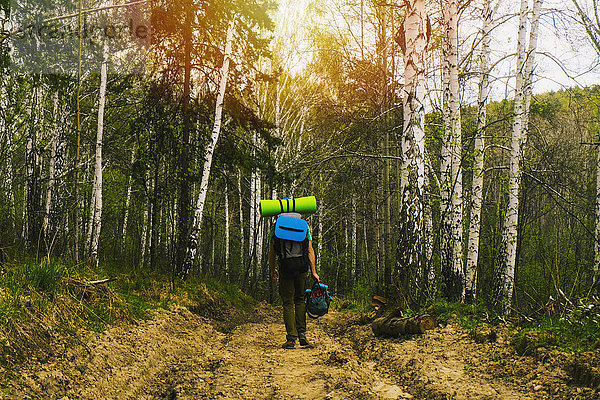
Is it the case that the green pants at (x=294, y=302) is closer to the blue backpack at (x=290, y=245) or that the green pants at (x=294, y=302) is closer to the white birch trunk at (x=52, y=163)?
the blue backpack at (x=290, y=245)

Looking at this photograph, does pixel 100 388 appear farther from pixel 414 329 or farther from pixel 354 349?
pixel 414 329

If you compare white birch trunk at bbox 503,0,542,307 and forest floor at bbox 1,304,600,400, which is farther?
Answer: white birch trunk at bbox 503,0,542,307

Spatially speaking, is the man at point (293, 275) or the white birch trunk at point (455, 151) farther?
the white birch trunk at point (455, 151)

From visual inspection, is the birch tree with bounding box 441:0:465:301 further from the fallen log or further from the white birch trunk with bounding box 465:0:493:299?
the fallen log

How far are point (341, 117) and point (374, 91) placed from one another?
1644 millimetres

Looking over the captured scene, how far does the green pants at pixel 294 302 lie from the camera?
543 cm

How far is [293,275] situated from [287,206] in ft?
3.12

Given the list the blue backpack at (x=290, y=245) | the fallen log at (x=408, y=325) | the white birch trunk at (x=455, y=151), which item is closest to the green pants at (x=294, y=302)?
the blue backpack at (x=290, y=245)

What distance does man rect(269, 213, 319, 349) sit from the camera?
541 centimetres

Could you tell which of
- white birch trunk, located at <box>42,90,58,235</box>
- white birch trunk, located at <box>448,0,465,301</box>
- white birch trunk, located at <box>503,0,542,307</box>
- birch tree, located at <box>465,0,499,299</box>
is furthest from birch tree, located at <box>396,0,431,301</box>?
white birch trunk, located at <box>42,90,58,235</box>

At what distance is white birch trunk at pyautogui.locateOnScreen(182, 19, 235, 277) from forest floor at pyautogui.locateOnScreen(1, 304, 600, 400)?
526 centimetres

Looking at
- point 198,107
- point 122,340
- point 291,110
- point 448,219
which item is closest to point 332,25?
point 291,110

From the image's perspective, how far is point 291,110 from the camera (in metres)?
19.1

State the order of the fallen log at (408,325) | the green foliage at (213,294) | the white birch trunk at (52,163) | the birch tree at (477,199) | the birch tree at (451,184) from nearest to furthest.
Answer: the fallen log at (408,325), the birch tree at (451,184), the birch tree at (477,199), the green foliage at (213,294), the white birch trunk at (52,163)
